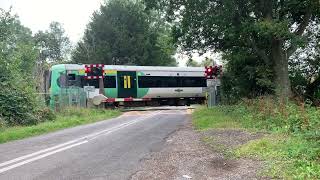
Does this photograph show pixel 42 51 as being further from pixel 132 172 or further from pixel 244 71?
pixel 132 172

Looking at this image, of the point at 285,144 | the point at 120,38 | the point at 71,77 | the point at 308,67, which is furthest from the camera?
the point at 120,38

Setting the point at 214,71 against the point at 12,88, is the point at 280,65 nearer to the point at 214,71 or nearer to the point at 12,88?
the point at 214,71

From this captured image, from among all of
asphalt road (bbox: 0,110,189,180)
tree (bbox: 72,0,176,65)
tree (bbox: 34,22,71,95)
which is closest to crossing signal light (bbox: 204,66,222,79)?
asphalt road (bbox: 0,110,189,180)

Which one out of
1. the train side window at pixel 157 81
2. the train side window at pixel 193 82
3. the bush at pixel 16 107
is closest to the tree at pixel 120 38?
the train side window at pixel 193 82

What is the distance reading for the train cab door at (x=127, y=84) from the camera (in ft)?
140

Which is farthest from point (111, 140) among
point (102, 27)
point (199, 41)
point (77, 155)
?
point (102, 27)

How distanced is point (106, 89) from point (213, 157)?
30.6 m

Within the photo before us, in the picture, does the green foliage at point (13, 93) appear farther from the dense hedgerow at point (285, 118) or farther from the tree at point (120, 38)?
the tree at point (120, 38)

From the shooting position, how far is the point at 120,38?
202 ft

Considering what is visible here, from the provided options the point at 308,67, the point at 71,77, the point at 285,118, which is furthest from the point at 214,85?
the point at 285,118

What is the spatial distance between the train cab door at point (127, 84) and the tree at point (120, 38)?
18441 millimetres

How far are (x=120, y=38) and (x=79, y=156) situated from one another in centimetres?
4963

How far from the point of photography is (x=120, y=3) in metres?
63.8

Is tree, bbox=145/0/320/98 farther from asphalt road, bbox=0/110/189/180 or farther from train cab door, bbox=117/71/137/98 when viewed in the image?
train cab door, bbox=117/71/137/98
